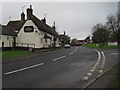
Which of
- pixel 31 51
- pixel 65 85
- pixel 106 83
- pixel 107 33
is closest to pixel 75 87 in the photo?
pixel 65 85

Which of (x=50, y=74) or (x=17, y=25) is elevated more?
(x=17, y=25)

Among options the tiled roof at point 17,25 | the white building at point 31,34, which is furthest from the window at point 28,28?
the tiled roof at point 17,25

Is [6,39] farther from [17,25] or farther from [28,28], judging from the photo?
[17,25]

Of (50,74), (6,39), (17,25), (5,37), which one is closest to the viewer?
(50,74)

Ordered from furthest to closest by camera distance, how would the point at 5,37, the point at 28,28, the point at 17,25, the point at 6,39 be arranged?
1. the point at 17,25
2. the point at 28,28
3. the point at 6,39
4. the point at 5,37

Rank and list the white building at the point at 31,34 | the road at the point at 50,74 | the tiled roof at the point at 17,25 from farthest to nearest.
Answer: the tiled roof at the point at 17,25, the white building at the point at 31,34, the road at the point at 50,74

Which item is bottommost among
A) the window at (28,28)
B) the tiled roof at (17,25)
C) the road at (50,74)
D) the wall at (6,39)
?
the road at (50,74)

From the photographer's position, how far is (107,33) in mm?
62969

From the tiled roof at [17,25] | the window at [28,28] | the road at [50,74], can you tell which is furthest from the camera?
the tiled roof at [17,25]

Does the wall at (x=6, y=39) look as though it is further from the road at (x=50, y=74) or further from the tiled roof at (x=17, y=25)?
the road at (x=50, y=74)

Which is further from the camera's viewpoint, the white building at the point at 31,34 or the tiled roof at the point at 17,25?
the tiled roof at the point at 17,25

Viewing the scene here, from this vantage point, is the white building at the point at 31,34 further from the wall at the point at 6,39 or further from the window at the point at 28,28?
the wall at the point at 6,39

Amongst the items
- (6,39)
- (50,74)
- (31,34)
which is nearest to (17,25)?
(31,34)

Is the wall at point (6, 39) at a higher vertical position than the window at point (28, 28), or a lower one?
lower
